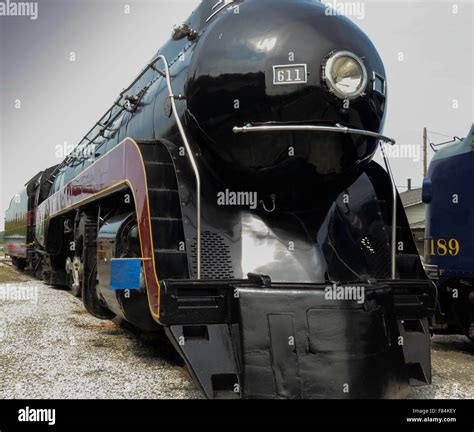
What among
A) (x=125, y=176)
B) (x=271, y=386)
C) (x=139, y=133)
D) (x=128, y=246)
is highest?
(x=139, y=133)

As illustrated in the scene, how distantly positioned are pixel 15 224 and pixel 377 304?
17.1m

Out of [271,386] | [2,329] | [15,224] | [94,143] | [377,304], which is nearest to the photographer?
[271,386]

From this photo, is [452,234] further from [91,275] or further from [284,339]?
[91,275]

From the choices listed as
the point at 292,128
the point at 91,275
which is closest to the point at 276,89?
the point at 292,128

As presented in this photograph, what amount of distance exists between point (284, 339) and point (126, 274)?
1.30m

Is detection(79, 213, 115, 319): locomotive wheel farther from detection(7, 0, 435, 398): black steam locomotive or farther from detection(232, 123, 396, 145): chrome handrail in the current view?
detection(232, 123, 396, 145): chrome handrail

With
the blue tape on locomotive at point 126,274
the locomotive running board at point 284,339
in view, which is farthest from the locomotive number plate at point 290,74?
the blue tape on locomotive at point 126,274

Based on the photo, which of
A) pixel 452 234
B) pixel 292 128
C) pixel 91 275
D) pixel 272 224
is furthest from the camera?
pixel 91 275

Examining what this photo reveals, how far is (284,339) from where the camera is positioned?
309cm

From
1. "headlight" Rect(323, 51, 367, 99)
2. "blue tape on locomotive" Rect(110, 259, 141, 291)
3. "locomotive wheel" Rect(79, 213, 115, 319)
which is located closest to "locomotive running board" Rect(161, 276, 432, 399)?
"blue tape on locomotive" Rect(110, 259, 141, 291)

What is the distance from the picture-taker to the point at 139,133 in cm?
516

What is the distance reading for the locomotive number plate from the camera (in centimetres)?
350
